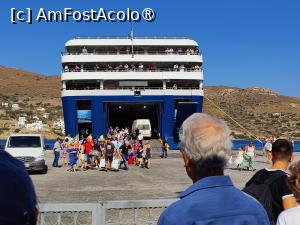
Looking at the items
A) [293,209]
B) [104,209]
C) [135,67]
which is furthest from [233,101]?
[293,209]

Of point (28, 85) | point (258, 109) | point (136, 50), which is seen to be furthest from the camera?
point (28, 85)

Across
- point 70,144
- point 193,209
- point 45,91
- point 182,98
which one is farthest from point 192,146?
point 45,91

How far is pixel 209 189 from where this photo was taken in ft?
8.54

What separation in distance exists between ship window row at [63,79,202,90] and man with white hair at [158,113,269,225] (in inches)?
1332

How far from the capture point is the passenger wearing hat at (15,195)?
Result: 158cm

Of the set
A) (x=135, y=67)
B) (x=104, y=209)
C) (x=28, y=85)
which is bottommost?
(x=104, y=209)

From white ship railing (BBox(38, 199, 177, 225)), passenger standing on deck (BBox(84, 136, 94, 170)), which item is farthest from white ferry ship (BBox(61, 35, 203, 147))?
white ship railing (BBox(38, 199, 177, 225))

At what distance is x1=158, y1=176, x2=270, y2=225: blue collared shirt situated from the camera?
8.19 ft

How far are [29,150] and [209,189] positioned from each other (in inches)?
679

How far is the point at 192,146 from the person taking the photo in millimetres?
2729

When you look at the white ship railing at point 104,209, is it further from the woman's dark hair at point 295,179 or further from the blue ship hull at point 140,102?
the blue ship hull at point 140,102

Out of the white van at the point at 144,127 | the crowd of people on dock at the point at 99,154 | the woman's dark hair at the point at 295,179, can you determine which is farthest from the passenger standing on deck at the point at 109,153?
the white van at the point at 144,127

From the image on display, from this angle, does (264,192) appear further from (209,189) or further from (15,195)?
(15,195)

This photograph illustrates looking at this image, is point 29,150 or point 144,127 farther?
point 144,127
